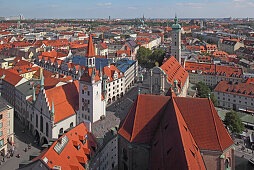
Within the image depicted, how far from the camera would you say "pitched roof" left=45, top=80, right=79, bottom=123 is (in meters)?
47.8

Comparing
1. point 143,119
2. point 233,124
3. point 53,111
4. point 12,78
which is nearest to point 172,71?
point 233,124

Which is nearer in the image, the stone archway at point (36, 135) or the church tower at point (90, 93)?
the church tower at point (90, 93)

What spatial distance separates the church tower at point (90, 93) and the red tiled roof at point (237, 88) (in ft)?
148

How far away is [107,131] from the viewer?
46.9m

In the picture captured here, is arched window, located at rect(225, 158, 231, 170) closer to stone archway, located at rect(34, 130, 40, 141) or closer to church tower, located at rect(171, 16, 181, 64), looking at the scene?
stone archway, located at rect(34, 130, 40, 141)

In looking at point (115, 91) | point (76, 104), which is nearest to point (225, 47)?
point (115, 91)

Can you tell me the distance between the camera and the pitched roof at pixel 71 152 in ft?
99.7

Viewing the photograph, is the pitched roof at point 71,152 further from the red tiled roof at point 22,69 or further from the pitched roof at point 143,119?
the red tiled roof at point 22,69

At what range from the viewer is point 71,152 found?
110ft

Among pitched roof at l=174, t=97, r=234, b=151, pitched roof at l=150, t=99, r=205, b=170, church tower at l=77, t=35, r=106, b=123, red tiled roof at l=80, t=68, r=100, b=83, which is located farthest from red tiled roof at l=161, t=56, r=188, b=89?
pitched roof at l=150, t=99, r=205, b=170

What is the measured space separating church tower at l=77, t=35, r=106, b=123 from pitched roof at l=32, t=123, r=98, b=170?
1124cm

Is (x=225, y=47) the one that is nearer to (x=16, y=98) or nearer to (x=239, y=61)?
(x=239, y=61)

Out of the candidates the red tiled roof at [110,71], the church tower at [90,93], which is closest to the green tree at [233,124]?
the church tower at [90,93]

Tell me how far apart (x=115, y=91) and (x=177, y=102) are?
4546 cm
